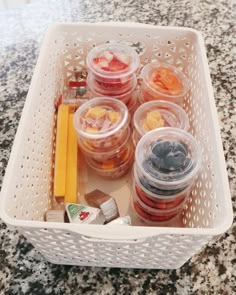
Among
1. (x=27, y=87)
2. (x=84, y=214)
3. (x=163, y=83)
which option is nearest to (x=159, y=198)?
(x=84, y=214)

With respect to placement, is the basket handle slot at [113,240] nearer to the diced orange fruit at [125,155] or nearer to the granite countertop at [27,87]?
the granite countertop at [27,87]

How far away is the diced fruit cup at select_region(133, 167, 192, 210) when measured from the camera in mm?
481

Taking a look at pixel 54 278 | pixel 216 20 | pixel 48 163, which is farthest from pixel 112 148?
pixel 216 20

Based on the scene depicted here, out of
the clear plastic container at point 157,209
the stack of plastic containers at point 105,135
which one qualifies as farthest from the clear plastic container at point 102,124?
the clear plastic container at point 157,209

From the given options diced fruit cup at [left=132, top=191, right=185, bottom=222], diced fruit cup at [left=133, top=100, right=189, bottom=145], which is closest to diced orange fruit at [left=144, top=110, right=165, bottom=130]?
diced fruit cup at [left=133, top=100, right=189, bottom=145]

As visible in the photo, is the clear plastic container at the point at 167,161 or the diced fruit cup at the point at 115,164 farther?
the diced fruit cup at the point at 115,164

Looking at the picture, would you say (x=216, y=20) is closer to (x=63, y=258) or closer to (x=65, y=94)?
(x=65, y=94)

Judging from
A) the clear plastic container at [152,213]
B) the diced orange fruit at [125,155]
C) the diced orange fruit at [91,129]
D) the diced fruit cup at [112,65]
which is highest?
the diced fruit cup at [112,65]

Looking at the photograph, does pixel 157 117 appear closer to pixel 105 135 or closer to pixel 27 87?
pixel 105 135

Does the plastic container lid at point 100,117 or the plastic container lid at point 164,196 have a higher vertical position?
the plastic container lid at point 100,117

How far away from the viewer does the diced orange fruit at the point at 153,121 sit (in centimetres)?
55

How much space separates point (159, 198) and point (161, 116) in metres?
0.14

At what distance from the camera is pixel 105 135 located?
545 millimetres

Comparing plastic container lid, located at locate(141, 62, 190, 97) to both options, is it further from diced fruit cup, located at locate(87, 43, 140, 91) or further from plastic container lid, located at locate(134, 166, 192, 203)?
plastic container lid, located at locate(134, 166, 192, 203)
